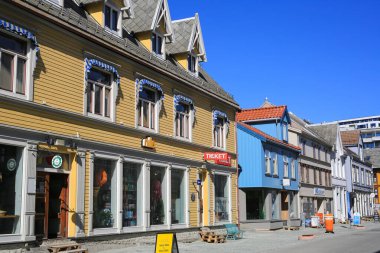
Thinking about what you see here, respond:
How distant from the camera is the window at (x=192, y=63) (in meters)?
25.6

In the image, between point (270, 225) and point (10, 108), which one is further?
point (270, 225)

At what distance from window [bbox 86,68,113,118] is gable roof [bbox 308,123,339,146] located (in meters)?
36.7

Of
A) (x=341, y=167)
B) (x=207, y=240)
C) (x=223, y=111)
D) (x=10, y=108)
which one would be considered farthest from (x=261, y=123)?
(x=10, y=108)

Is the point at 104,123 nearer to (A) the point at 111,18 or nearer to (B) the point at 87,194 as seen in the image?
(B) the point at 87,194

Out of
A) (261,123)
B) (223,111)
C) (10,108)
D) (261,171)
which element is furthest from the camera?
(261,123)

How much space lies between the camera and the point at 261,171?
104 feet

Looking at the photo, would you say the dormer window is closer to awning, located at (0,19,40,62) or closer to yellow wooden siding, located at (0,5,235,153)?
yellow wooden siding, located at (0,5,235,153)

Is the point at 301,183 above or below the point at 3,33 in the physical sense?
below

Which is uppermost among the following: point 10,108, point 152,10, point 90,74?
point 152,10

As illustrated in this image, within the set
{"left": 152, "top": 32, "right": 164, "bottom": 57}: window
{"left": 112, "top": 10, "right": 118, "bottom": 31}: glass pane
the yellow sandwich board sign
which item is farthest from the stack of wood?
{"left": 112, "top": 10, "right": 118, "bottom": 31}: glass pane

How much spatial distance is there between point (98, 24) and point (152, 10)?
421cm

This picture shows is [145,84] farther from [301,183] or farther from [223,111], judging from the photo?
[301,183]

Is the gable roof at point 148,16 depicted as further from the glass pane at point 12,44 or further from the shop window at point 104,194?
the glass pane at point 12,44

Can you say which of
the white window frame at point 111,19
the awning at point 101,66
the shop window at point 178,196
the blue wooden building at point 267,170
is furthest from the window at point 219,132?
the awning at point 101,66
